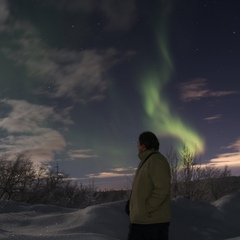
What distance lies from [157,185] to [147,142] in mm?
517

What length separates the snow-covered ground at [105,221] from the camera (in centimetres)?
737

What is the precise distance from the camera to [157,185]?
13.5ft

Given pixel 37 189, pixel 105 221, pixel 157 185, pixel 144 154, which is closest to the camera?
pixel 157 185

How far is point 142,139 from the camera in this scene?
4418mm

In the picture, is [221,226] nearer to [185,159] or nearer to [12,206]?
[12,206]

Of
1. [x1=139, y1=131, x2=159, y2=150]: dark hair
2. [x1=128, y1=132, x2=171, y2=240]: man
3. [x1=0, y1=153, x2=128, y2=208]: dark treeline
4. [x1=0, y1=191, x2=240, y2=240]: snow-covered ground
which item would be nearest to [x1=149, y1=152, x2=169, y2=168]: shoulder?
[x1=128, y1=132, x2=171, y2=240]: man

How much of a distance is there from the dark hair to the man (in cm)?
2

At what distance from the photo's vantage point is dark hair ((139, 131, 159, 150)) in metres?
4.37

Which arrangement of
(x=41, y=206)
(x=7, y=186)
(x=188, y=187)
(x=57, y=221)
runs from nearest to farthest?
(x=57, y=221) < (x=41, y=206) < (x=188, y=187) < (x=7, y=186)

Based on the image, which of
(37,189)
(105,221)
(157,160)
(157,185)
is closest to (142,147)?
(157,160)

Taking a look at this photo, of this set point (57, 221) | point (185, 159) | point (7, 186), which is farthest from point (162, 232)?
point (7, 186)

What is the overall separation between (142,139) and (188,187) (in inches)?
698

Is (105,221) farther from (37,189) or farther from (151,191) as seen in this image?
(37,189)

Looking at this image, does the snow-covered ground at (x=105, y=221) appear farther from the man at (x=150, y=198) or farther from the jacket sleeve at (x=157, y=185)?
the jacket sleeve at (x=157, y=185)
